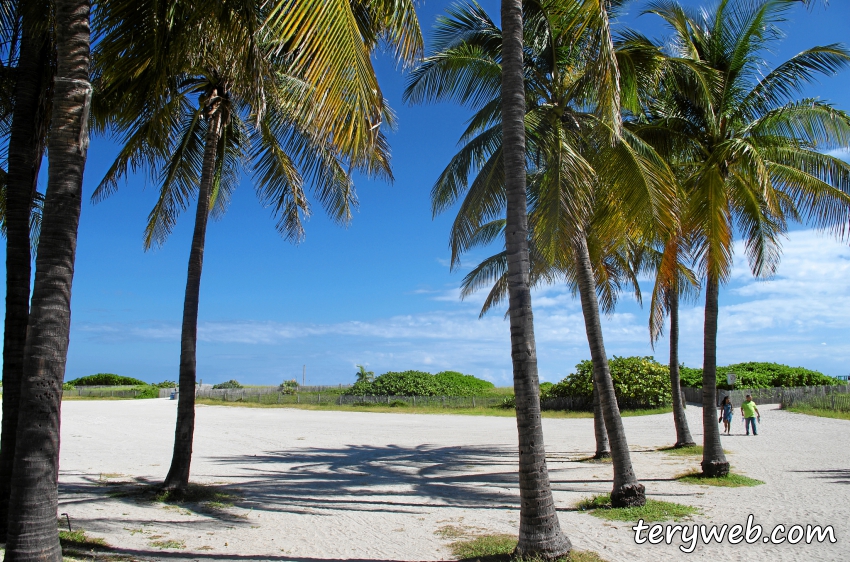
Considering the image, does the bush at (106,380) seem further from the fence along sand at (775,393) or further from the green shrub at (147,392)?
the fence along sand at (775,393)

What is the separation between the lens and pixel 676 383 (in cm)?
1617

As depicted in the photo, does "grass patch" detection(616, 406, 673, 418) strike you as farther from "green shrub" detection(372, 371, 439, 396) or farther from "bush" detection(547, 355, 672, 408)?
"green shrub" detection(372, 371, 439, 396)

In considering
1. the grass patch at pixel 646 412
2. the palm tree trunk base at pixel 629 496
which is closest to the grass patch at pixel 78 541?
the palm tree trunk base at pixel 629 496

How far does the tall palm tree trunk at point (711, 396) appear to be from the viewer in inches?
448

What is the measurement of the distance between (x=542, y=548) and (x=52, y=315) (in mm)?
5017

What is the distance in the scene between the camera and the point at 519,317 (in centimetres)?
628

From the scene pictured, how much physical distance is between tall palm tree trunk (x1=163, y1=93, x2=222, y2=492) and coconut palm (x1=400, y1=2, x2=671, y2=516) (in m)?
3.74

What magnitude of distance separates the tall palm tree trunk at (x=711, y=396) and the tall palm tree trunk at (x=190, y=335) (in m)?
9.67

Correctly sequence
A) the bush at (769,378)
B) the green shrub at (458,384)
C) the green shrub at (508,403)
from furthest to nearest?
the green shrub at (458,384)
the green shrub at (508,403)
the bush at (769,378)

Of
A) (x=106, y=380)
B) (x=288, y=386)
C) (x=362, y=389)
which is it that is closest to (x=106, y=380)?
(x=106, y=380)

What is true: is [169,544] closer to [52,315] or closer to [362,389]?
[52,315]

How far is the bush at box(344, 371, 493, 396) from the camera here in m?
40.4

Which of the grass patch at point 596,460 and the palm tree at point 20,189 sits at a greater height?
the palm tree at point 20,189

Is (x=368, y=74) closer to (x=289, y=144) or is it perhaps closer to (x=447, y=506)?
(x=289, y=144)
